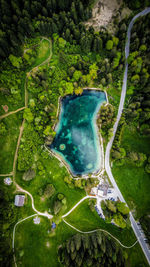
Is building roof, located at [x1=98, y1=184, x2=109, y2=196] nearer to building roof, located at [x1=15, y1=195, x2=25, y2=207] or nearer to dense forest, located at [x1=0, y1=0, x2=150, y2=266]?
dense forest, located at [x1=0, y1=0, x2=150, y2=266]

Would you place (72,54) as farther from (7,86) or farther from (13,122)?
(13,122)

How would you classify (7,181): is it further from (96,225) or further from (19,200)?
(96,225)

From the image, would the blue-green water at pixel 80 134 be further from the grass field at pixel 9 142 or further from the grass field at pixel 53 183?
the grass field at pixel 9 142

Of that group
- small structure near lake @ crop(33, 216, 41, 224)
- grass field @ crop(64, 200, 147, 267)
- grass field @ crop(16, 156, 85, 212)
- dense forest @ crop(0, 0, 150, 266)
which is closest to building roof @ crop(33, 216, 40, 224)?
small structure near lake @ crop(33, 216, 41, 224)

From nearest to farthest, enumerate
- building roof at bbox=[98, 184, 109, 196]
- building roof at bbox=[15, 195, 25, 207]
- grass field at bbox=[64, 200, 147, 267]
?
building roof at bbox=[15, 195, 25, 207]
grass field at bbox=[64, 200, 147, 267]
building roof at bbox=[98, 184, 109, 196]

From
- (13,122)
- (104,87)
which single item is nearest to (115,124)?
(104,87)
